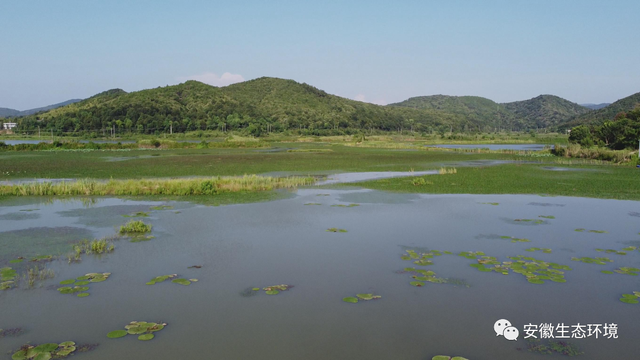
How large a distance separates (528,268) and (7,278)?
1081cm

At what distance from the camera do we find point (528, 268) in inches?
396

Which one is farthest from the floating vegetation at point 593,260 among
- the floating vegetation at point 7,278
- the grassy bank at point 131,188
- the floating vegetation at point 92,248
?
the grassy bank at point 131,188

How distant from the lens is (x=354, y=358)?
635cm

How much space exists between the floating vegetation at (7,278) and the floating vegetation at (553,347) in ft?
30.3

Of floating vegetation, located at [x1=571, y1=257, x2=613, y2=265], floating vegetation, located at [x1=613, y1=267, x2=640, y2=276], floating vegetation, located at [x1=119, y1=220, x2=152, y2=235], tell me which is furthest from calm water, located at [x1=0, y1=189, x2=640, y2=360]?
floating vegetation, located at [x1=119, y1=220, x2=152, y2=235]

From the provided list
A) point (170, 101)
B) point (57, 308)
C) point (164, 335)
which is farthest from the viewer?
point (170, 101)

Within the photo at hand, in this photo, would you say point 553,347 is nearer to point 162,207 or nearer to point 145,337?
point 145,337

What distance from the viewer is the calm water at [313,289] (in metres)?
6.78

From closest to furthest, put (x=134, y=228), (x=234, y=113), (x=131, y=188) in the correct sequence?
1. (x=134, y=228)
2. (x=131, y=188)
3. (x=234, y=113)

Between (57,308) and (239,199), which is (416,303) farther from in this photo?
(239,199)

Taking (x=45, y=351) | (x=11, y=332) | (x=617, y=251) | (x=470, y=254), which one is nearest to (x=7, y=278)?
(x=11, y=332)

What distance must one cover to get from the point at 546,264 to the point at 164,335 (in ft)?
26.8

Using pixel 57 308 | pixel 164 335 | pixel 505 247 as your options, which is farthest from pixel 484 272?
pixel 57 308

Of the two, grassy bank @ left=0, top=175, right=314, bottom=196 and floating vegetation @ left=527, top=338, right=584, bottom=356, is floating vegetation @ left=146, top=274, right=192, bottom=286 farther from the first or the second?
grassy bank @ left=0, top=175, right=314, bottom=196
